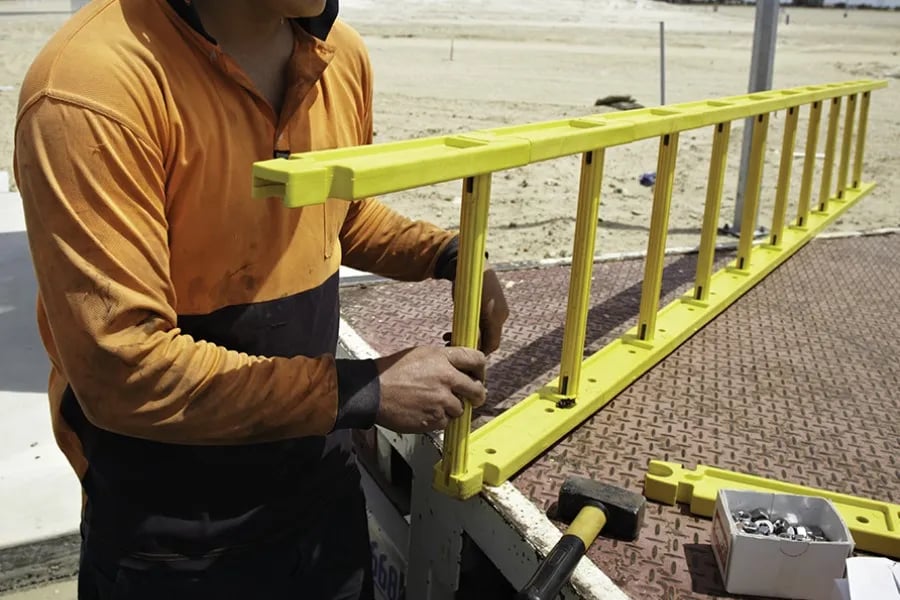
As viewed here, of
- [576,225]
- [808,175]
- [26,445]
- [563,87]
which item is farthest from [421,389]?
[563,87]

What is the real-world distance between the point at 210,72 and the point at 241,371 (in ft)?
1.53

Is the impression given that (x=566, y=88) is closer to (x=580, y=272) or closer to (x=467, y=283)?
(x=580, y=272)

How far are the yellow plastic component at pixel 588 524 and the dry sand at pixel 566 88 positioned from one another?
508 centimetres

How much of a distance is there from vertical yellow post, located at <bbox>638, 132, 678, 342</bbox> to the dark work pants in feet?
3.38

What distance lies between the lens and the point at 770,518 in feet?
5.17

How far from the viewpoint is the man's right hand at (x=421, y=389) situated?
140cm

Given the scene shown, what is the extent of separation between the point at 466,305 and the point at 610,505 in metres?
0.45

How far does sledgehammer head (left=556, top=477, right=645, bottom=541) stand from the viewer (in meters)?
1.58

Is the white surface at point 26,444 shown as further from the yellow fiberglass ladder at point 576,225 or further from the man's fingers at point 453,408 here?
the man's fingers at point 453,408

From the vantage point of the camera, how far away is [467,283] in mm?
1588

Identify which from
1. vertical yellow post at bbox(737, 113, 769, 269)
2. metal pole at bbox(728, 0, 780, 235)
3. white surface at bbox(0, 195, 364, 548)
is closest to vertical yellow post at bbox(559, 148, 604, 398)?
vertical yellow post at bbox(737, 113, 769, 269)

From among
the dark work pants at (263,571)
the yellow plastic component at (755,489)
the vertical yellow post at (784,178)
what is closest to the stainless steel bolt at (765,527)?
the yellow plastic component at (755,489)

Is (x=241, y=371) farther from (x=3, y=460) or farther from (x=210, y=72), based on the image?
(x=3, y=460)

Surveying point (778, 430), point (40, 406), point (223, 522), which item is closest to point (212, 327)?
point (223, 522)
